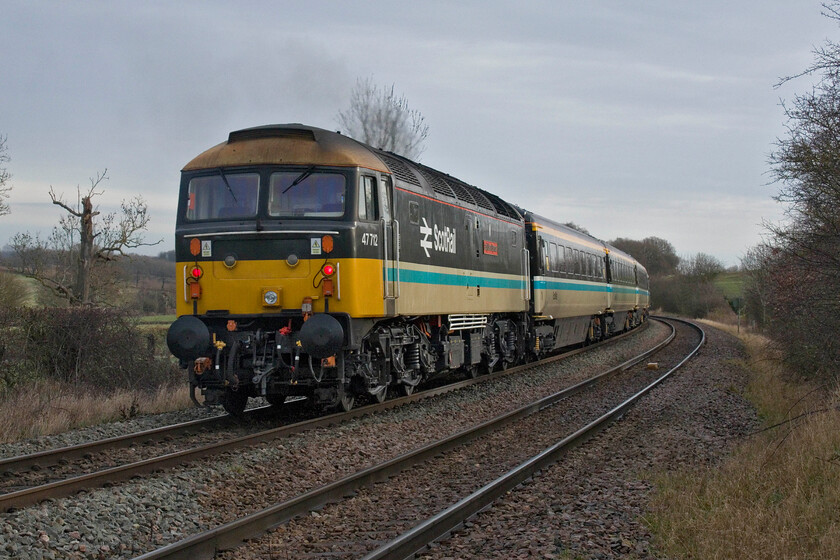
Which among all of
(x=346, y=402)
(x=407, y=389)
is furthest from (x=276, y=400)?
(x=407, y=389)

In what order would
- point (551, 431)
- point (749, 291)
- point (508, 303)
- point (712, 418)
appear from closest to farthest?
point (551, 431), point (712, 418), point (508, 303), point (749, 291)

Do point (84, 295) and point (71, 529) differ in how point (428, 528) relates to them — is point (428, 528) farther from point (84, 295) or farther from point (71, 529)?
point (84, 295)

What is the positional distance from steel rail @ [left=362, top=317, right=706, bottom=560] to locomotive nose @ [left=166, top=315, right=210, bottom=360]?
4312 millimetres

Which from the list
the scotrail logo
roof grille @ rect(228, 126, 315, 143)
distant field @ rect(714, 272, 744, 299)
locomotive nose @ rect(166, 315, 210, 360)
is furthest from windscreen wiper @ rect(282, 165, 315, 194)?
distant field @ rect(714, 272, 744, 299)

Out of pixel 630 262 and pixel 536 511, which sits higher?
pixel 630 262

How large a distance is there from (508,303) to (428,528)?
38.5 feet

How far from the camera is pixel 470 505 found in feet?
21.4

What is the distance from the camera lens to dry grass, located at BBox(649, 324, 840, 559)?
17.9 ft

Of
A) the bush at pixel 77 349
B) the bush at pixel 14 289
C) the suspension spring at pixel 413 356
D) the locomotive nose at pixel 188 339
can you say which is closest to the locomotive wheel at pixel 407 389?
the suspension spring at pixel 413 356

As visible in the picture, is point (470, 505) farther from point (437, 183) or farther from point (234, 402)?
point (437, 183)

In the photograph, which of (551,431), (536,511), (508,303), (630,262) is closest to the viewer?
(536,511)

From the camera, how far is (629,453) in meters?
9.22

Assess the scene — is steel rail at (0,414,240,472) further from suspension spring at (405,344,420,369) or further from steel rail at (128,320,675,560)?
suspension spring at (405,344,420,369)

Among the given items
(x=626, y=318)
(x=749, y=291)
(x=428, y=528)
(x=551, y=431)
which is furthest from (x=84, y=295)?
(x=749, y=291)
